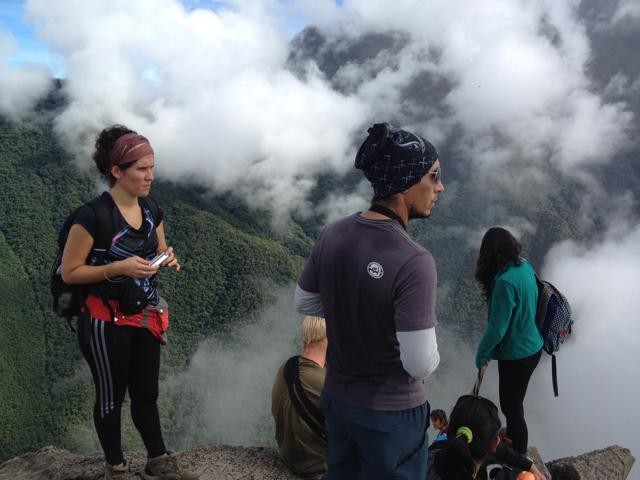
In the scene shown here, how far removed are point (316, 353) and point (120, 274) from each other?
2.18m

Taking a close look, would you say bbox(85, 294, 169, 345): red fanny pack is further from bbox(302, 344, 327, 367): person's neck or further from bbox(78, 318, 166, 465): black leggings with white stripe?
bbox(302, 344, 327, 367): person's neck

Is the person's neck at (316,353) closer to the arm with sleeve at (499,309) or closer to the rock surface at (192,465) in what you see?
the rock surface at (192,465)

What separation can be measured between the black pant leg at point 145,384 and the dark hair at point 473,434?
2.54m

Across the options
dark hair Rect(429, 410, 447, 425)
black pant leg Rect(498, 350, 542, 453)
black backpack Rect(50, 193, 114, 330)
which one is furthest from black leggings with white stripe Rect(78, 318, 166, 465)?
dark hair Rect(429, 410, 447, 425)

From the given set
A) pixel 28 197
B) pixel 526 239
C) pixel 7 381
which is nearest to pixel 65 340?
pixel 7 381

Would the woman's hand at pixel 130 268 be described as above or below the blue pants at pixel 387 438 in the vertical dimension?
above

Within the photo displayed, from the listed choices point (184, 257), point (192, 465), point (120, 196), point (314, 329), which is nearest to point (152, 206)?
point (120, 196)

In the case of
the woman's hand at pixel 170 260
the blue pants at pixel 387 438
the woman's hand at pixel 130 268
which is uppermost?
the woman's hand at pixel 170 260

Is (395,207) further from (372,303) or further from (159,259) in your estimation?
(159,259)

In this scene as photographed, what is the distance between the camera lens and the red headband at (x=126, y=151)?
401 centimetres

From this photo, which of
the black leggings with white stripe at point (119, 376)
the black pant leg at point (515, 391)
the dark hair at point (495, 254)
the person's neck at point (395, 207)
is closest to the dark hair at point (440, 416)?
the black pant leg at point (515, 391)

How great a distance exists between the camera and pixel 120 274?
398 centimetres

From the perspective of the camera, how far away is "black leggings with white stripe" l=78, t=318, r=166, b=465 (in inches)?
162

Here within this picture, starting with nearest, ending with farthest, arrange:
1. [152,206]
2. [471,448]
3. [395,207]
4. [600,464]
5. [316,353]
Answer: [395,207]
[471,448]
[152,206]
[316,353]
[600,464]
